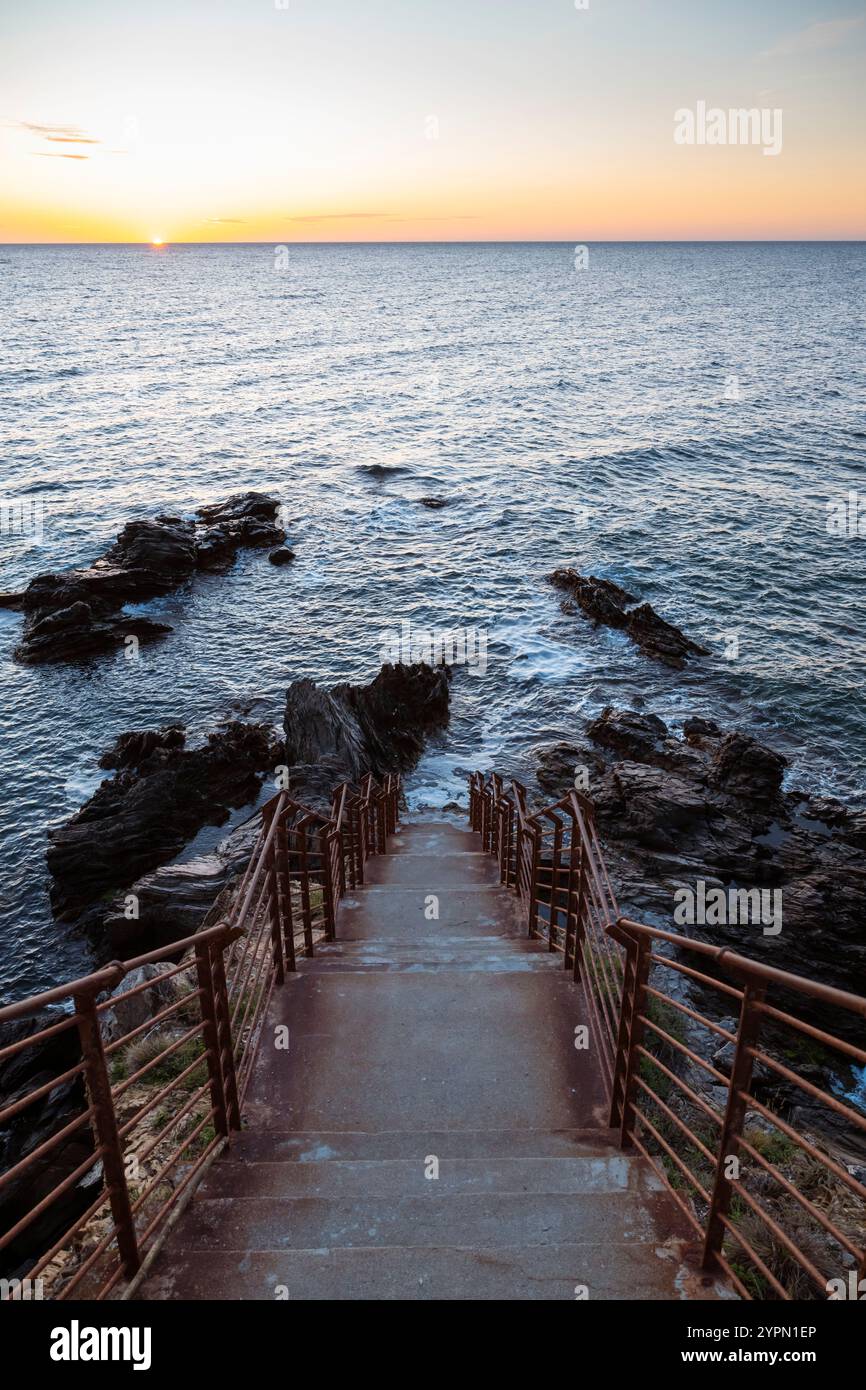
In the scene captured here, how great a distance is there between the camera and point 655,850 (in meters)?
15.9

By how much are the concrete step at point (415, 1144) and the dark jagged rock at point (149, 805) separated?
42.5ft

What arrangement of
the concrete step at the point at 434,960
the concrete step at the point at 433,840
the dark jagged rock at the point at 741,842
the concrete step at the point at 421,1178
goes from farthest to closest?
the concrete step at the point at 433,840, the dark jagged rock at the point at 741,842, the concrete step at the point at 434,960, the concrete step at the point at 421,1178

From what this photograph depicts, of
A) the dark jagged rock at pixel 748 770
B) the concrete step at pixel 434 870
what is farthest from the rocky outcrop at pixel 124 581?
the dark jagged rock at pixel 748 770

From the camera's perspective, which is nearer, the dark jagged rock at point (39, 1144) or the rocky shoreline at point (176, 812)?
the dark jagged rock at point (39, 1144)

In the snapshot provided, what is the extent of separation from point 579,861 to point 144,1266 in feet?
13.4

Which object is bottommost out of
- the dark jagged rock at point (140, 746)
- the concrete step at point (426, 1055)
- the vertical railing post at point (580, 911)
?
the dark jagged rock at point (140, 746)

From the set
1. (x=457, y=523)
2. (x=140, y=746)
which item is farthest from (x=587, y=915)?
(x=457, y=523)

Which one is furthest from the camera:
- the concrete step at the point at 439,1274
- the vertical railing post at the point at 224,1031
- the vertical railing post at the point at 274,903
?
the vertical railing post at the point at 274,903

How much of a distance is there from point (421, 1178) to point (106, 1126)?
181cm

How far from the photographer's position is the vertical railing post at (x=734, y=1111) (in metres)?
3.21

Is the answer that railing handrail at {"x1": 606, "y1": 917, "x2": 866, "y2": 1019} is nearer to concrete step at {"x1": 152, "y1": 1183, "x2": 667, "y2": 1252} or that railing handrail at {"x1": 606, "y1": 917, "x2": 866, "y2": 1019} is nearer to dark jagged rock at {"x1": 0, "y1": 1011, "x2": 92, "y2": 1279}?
concrete step at {"x1": 152, "y1": 1183, "x2": 667, "y2": 1252}

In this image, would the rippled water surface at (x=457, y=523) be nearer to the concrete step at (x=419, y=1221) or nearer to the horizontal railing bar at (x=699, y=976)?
the concrete step at (x=419, y=1221)

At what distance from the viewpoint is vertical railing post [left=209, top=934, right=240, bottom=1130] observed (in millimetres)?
4609
